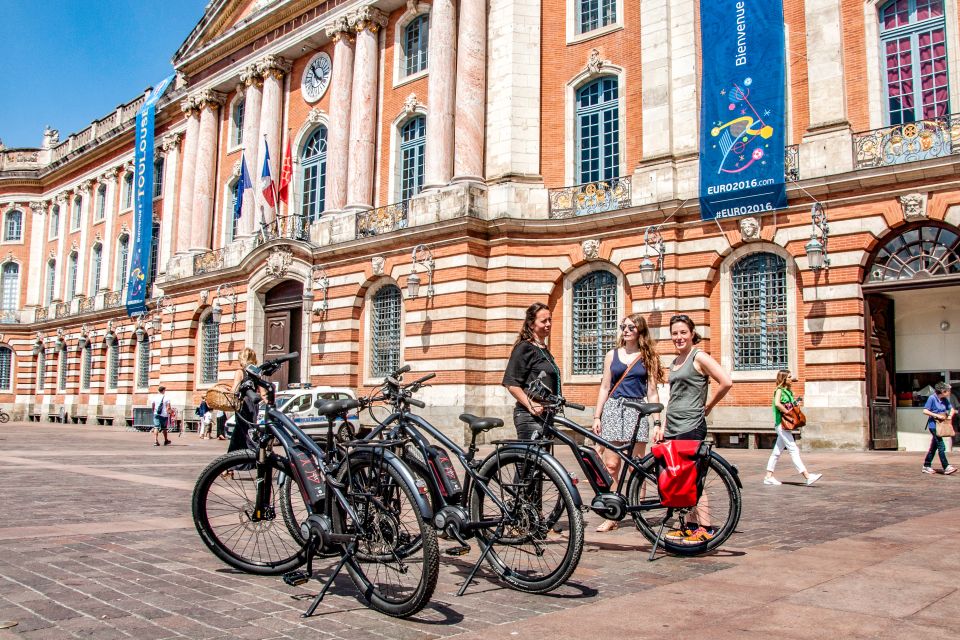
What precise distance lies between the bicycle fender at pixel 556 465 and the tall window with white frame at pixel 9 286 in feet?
187

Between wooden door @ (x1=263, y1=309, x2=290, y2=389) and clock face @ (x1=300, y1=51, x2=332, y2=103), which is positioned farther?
clock face @ (x1=300, y1=51, x2=332, y2=103)

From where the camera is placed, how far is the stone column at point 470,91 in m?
23.9

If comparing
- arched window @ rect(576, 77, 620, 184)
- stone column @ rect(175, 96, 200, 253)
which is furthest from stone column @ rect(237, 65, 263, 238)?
arched window @ rect(576, 77, 620, 184)

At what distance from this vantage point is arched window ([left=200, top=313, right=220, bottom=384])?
3376cm

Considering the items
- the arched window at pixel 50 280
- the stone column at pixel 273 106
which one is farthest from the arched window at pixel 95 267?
the stone column at pixel 273 106

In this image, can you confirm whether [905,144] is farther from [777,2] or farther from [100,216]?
[100,216]

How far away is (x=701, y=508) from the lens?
682cm

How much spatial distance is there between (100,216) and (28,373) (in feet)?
43.9

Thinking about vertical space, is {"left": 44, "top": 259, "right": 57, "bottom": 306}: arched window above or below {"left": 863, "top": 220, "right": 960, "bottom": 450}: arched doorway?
above

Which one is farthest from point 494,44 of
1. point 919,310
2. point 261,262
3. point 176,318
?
point 176,318

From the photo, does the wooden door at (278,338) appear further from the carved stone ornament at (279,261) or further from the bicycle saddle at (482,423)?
the bicycle saddle at (482,423)

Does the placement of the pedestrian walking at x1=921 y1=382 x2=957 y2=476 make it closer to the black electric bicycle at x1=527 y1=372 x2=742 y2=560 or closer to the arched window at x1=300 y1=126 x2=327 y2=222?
the black electric bicycle at x1=527 y1=372 x2=742 y2=560

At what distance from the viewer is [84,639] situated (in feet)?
14.0

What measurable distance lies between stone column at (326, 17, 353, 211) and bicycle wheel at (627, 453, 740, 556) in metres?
22.2
